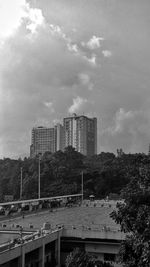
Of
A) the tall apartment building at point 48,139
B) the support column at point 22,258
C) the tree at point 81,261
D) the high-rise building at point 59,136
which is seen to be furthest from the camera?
the high-rise building at point 59,136

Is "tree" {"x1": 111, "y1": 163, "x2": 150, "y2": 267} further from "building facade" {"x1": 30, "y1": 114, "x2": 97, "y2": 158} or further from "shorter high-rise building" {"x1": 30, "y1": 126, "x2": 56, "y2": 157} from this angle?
"shorter high-rise building" {"x1": 30, "y1": 126, "x2": 56, "y2": 157}

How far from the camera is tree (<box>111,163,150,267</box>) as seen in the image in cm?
1015

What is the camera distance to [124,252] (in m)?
11.1

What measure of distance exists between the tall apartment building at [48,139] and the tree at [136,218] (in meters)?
107

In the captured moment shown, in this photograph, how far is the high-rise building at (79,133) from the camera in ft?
383

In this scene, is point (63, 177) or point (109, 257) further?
point (63, 177)

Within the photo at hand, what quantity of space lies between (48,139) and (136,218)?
109m

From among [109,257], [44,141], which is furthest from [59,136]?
[109,257]

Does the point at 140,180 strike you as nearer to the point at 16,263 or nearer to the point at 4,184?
the point at 16,263

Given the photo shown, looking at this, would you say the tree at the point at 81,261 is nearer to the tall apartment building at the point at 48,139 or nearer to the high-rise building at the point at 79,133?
the high-rise building at the point at 79,133

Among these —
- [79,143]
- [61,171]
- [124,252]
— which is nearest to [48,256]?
[124,252]

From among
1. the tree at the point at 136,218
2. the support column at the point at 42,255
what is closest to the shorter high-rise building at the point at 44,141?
the support column at the point at 42,255

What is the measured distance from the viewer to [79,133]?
382ft

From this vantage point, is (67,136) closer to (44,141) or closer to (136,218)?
(44,141)
